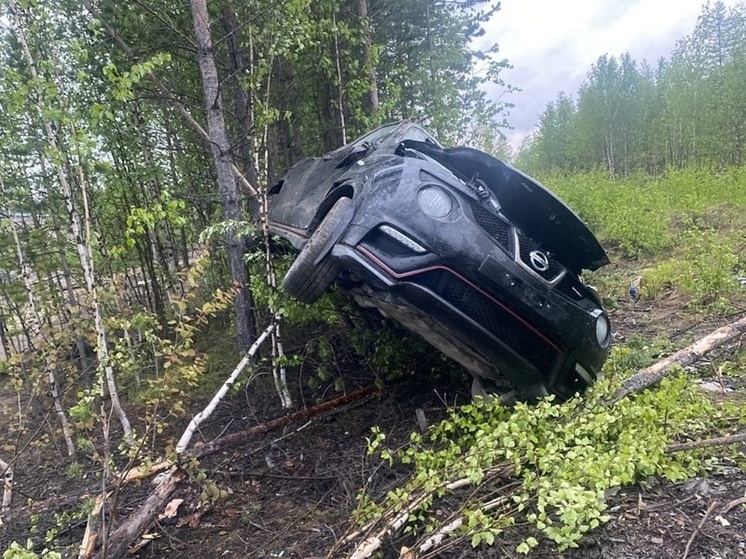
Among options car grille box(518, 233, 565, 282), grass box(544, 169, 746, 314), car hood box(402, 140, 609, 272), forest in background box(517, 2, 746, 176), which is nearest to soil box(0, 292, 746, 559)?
grass box(544, 169, 746, 314)

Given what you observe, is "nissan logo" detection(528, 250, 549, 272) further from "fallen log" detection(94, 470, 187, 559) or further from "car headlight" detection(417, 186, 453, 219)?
"fallen log" detection(94, 470, 187, 559)

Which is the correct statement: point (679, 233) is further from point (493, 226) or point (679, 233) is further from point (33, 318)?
point (33, 318)

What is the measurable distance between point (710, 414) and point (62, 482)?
4.96 m

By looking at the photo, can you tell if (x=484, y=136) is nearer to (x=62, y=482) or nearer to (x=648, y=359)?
(x=648, y=359)

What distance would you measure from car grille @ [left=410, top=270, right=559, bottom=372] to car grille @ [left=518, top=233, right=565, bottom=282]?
30 cm

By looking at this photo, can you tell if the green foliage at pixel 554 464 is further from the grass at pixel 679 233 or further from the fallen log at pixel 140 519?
the grass at pixel 679 233

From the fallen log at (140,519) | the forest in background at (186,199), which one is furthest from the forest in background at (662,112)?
the fallen log at (140,519)

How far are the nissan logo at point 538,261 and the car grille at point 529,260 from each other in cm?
1

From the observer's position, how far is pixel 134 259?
7.54 m

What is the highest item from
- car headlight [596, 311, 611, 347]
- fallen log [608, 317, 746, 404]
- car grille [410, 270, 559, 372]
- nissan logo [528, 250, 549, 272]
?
nissan logo [528, 250, 549, 272]

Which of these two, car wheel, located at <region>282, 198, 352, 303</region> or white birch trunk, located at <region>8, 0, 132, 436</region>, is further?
white birch trunk, located at <region>8, 0, 132, 436</region>

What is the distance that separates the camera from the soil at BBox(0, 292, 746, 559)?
1.70m

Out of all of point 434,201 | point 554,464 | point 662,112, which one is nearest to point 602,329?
point 554,464

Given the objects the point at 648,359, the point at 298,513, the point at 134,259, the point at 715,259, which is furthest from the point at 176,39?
the point at 715,259
